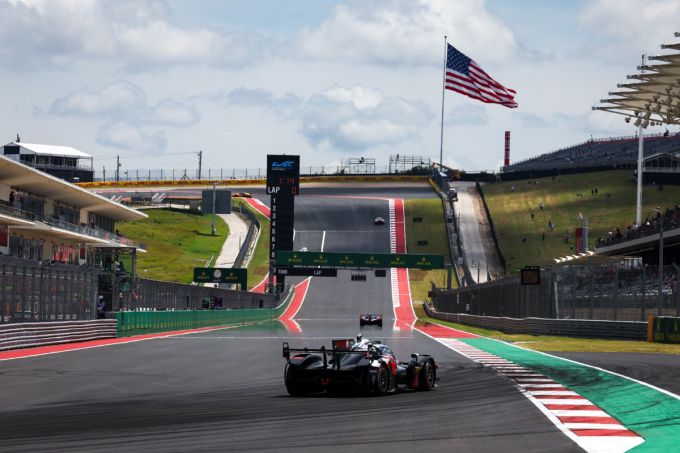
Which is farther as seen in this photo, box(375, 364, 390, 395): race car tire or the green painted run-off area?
box(375, 364, 390, 395): race car tire

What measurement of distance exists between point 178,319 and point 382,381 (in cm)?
3743

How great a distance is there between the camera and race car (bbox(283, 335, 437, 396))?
1789 centimetres

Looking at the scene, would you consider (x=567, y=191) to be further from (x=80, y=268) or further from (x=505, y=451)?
(x=505, y=451)

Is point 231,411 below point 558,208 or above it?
below

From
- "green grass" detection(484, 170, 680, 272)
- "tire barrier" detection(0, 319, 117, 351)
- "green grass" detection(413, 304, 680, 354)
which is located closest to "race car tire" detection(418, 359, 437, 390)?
"tire barrier" detection(0, 319, 117, 351)

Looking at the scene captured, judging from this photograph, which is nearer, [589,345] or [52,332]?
[52,332]

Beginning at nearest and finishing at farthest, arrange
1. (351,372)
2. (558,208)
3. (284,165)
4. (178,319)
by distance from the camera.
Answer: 1. (351,372)
2. (178,319)
3. (284,165)
4. (558,208)

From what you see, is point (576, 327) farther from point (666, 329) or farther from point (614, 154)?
point (614, 154)

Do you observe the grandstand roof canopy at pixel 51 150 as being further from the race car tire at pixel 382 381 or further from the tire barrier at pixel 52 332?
the race car tire at pixel 382 381

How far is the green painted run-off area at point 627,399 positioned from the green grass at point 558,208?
3357 inches

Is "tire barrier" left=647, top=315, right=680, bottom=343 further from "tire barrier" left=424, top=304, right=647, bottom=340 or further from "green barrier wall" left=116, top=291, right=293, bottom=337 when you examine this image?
"green barrier wall" left=116, top=291, right=293, bottom=337

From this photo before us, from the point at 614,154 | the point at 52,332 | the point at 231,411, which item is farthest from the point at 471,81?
the point at 614,154

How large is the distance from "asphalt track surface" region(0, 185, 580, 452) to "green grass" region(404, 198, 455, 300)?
85.2 metres

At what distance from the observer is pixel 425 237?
5177 inches
